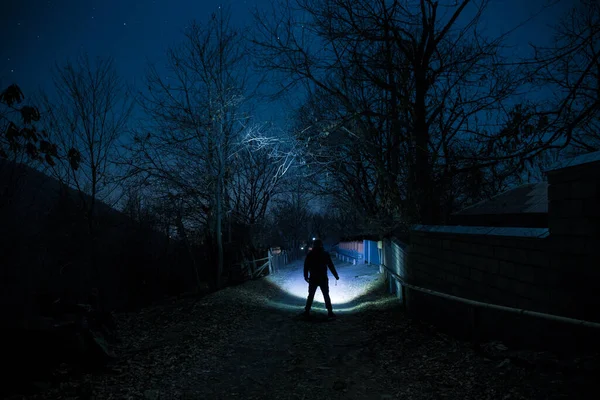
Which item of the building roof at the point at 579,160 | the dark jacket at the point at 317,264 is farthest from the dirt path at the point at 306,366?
the building roof at the point at 579,160

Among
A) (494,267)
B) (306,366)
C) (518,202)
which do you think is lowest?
(306,366)

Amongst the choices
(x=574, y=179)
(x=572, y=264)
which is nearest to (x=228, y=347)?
(x=572, y=264)

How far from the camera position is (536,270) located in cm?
445

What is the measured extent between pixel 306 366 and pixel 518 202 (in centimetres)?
943

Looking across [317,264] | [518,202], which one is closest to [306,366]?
[317,264]

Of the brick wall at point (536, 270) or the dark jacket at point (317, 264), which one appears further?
the dark jacket at point (317, 264)

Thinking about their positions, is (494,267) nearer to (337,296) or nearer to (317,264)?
(317,264)

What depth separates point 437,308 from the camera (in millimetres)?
6629

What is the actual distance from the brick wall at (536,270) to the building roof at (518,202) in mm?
5141

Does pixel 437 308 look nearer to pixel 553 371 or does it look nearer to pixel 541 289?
pixel 541 289

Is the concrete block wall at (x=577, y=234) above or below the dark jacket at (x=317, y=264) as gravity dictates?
above

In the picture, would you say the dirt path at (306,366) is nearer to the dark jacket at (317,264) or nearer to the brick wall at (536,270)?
the brick wall at (536,270)

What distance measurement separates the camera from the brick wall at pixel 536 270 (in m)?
3.74

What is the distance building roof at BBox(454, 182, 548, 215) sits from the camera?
10.6m
